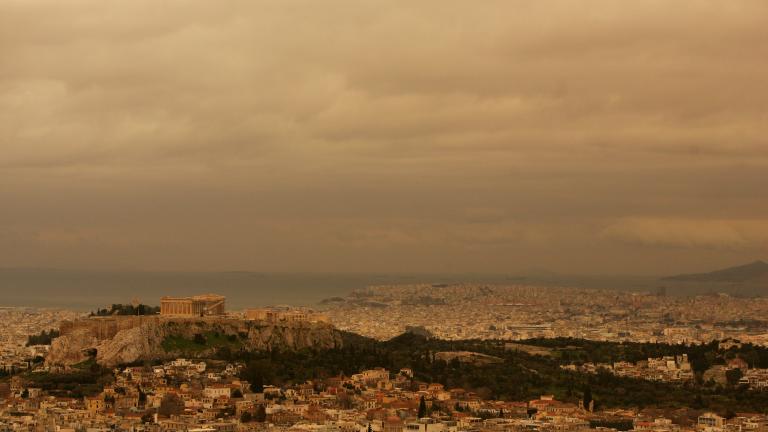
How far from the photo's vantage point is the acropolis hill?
4183 inches

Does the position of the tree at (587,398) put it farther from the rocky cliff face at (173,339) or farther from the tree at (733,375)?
the rocky cliff face at (173,339)

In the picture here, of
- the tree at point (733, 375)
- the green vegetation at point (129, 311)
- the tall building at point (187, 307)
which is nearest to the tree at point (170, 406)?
the tall building at point (187, 307)

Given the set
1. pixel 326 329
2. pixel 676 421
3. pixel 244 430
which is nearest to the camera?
pixel 244 430

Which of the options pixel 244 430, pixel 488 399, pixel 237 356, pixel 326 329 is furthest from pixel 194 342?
pixel 244 430

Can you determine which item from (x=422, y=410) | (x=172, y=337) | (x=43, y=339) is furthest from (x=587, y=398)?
(x=43, y=339)

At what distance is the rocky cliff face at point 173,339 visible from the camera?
348 ft

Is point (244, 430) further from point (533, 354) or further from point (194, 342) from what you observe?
point (533, 354)

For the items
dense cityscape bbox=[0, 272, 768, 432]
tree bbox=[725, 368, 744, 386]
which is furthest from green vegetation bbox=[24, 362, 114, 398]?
tree bbox=[725, 368, 744, 386]

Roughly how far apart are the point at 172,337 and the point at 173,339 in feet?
0.54

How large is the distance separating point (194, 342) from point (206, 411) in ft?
81.8

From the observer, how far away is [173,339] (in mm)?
109438

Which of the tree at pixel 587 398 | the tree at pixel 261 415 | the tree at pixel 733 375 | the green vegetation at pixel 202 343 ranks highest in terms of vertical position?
the green vegetation at pixel 202 343

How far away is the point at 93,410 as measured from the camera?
85.4 meters

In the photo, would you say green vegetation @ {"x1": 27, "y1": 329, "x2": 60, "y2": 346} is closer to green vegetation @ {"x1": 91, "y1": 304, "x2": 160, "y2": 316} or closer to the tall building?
green vegetation @ {"x1": 91, "y1": 304, "x2": 160, "y2": 316}
